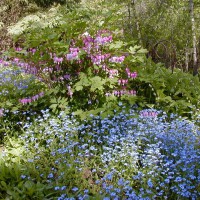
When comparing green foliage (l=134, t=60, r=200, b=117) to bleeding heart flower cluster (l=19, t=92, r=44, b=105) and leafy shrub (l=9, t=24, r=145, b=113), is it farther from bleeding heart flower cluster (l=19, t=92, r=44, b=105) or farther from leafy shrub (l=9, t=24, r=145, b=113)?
bleeding heart flower cluster (l=19, t=92, r=44, b=105)

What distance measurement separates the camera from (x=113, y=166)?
2.71m

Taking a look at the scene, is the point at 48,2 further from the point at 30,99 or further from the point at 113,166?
the point at 113,166

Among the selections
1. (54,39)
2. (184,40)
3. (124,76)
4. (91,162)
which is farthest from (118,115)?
(184,40)

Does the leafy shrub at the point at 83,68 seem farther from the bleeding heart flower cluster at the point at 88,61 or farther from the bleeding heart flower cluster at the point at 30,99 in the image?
the bleeding heart flower cluster at the point at 30,99

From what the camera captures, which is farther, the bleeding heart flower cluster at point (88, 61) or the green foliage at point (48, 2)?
the green foliage at point (48, 2)

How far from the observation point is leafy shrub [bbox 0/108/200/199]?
2.49 metres

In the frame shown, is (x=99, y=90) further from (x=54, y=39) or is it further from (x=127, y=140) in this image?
(x=127, y=140)

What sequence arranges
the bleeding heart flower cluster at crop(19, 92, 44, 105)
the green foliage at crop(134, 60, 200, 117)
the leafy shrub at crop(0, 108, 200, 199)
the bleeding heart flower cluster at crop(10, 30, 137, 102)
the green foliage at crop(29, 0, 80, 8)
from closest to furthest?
the leafy shrub at crop(0, 108, 200, 199)
the bleeding heart flower cluster at crop(10, 30, 137, 102)
the bleeding heart flower cluster at crop(19, 92, 44, 105)
the green foliage at crop(134, 60, 200, 117)
the green foliage at crop(29, 0, 80, 8)

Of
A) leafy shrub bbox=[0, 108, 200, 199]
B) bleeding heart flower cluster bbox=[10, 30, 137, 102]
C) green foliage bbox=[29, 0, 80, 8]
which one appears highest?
green foliage bbox=[29, 0, 80, 8]

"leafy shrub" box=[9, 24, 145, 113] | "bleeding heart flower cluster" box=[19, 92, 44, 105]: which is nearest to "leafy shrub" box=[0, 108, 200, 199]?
"leafy shrub" box=[9, 24, 145, 113]

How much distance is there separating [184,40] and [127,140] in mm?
8585

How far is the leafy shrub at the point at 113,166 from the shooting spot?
2.49 m

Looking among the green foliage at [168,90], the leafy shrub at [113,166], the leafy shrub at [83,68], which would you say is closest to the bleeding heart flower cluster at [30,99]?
the leafy shrub at [83,68]

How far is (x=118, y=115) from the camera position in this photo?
367cm
